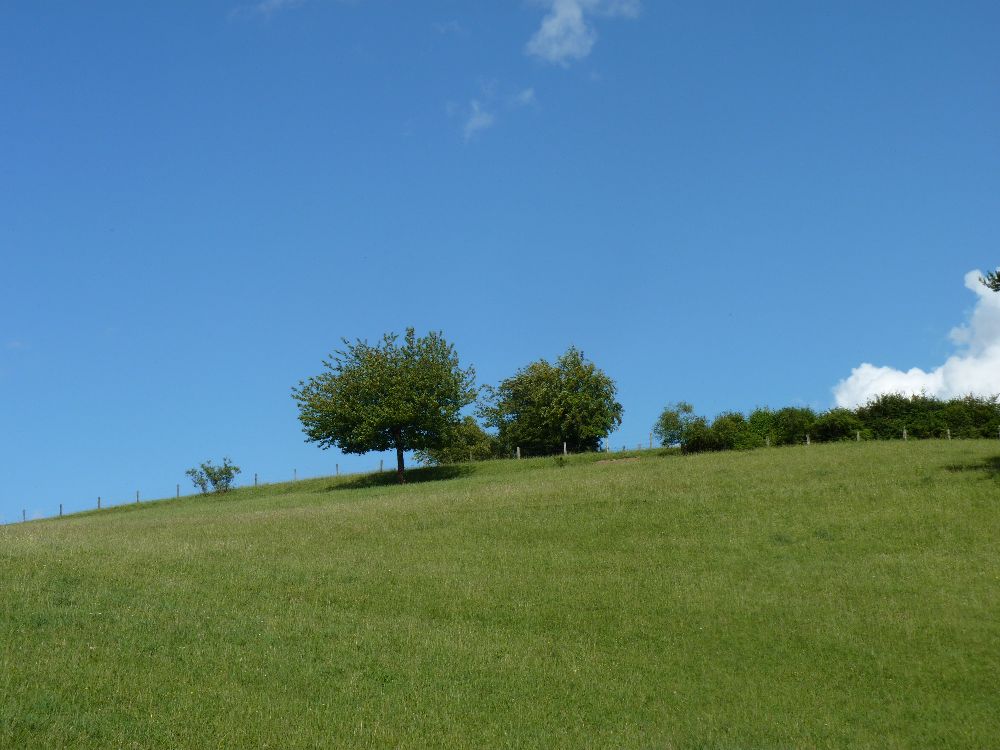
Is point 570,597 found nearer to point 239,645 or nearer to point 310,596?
point 310,596

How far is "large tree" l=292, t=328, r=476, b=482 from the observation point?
6394cm

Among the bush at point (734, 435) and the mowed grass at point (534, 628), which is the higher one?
the bush at point (734, 435)

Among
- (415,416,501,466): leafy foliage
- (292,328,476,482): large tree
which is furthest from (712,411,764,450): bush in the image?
(415,416,501,466): leafy foliage

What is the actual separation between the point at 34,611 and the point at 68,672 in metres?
4.48

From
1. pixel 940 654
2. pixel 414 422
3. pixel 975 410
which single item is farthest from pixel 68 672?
pixel 975 410


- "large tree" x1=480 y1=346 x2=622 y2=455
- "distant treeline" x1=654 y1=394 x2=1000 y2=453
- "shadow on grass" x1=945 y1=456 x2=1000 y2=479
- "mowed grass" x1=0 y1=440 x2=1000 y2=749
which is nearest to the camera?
"mowed grass" x1=0 y1=440 x2=1000 y2=749

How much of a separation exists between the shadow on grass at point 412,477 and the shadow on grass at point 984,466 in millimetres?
36074

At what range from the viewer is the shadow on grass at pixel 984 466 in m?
37.5

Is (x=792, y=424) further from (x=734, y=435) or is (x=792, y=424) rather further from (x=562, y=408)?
(x=562, y=408)

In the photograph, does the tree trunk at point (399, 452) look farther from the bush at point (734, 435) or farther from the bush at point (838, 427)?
the bush at point (838, 427)

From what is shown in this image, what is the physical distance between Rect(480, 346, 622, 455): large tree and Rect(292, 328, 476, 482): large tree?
3157 cm

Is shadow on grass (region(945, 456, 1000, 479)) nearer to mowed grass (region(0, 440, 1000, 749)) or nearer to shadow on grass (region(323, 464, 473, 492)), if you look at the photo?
mowed grass (region(0, 440, 1000, 749))

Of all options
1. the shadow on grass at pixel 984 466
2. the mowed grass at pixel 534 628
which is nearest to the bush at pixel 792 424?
the shadow on grass at pixel 984 466

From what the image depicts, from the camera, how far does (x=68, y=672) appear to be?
49.0 ft
